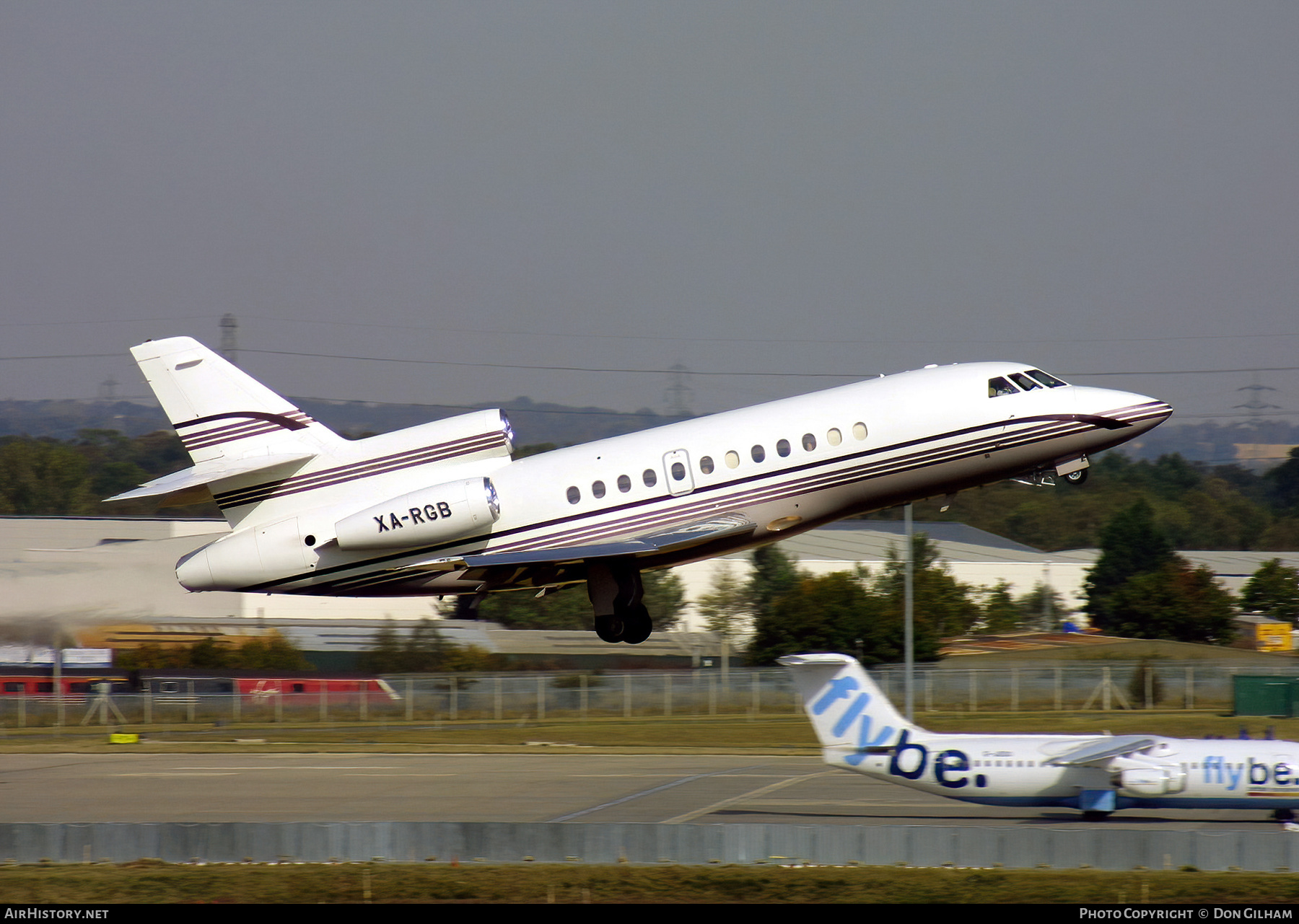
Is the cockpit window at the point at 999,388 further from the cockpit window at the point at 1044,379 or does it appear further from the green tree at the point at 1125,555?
the green tree at the point at 1125,555

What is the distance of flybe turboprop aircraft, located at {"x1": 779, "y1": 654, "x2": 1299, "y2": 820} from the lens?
32125 millimetres

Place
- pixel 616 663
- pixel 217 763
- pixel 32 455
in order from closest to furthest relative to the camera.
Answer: pixel 217 763
pixel 616 663
pixel 32 455

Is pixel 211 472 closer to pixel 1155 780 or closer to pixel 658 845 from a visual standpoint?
pixel 658 845

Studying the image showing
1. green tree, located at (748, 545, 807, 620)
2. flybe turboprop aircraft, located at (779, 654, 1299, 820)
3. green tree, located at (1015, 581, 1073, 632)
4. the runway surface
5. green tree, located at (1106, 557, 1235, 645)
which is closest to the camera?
flybe turboprop aircraft, located at (779, 654, 1299, 820)

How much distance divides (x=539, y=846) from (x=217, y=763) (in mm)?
24369

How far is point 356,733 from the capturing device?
59.9 meters

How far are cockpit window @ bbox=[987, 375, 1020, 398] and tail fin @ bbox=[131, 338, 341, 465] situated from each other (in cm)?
1422

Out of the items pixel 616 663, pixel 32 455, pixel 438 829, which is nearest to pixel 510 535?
pixel 438 829

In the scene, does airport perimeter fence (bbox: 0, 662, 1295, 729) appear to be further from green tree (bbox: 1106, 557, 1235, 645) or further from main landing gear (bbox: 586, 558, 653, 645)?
main landing gear (bbox: 586, 558, 653, 645)

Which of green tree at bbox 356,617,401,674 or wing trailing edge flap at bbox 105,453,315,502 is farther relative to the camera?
green tree at bbox 356,617,401,674

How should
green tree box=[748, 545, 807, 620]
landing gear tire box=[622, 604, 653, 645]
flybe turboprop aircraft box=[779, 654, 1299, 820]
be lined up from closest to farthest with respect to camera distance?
landing gear tire box=[622, 604, 653, 645] → flybe turboprop aircraft box=[779, 654, 1299, 820] → green tree box=[748, 545, 807, 620]

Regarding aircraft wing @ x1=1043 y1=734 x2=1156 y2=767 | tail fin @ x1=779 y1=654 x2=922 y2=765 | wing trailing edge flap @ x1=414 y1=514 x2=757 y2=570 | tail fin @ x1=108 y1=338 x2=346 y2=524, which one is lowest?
aircraft wing @ x1=1043 y1=734 x2=1156 y2=767

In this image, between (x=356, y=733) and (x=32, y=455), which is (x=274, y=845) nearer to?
(x=356, y=733)

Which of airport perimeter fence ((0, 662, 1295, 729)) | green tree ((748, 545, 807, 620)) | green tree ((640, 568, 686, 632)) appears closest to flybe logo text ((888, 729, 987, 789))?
airport perimeter fence ((0, 662, 1295, 729))
